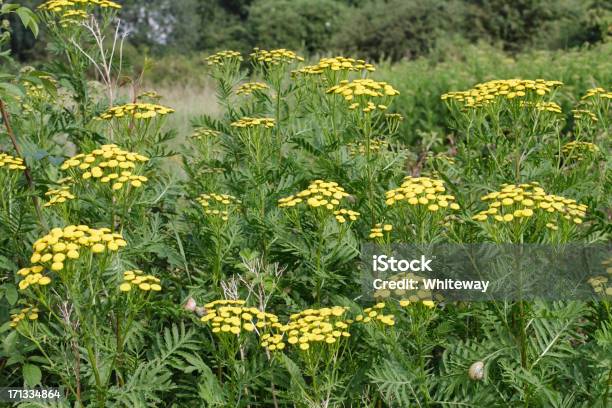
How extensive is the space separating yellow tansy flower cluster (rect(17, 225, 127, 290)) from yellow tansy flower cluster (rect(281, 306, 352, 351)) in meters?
0.59

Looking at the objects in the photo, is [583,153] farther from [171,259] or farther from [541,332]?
[171,259]

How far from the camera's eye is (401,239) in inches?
104

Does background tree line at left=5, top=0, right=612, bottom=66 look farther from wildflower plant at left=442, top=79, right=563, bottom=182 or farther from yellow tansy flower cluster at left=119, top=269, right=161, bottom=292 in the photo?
yellow tansy flower cluster at left=119, top=269, right=161, bottom=292

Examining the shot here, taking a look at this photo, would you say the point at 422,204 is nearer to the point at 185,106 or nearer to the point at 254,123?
the point at 254,123

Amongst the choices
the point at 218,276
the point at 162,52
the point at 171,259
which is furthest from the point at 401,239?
Result: the point at 162,52

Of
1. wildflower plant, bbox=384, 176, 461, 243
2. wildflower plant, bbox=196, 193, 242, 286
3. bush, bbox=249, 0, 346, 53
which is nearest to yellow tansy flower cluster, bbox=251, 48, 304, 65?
wildflower plant, bbox=196, 193, 242, 286

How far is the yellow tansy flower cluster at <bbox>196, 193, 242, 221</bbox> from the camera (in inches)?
111

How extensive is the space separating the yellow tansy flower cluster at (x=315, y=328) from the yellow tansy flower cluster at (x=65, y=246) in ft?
1.94

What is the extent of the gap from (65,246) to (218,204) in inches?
33.2

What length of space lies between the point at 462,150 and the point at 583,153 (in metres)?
0.58

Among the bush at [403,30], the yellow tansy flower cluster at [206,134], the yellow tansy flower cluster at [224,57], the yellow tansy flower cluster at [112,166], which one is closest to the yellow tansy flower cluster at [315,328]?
the yellow tansy flower cluster at [112,166]

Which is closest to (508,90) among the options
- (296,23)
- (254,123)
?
(254,123)

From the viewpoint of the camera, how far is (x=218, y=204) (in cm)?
290

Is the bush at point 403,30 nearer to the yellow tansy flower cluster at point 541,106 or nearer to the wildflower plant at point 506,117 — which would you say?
the wildflower plant at point 506,117
